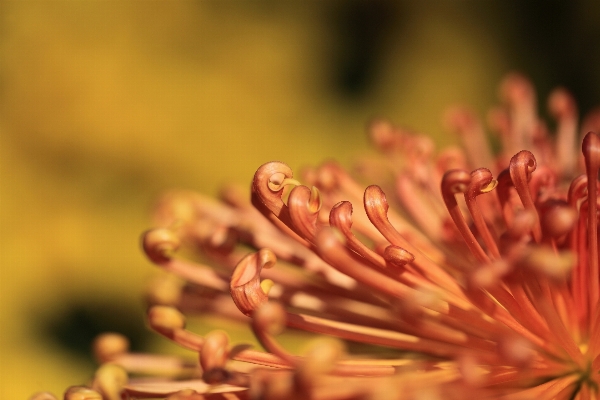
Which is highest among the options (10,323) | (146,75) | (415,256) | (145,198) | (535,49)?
(535,49)

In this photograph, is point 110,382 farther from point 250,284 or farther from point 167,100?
point 167,100

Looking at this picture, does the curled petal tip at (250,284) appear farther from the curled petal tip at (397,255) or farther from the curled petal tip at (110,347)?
the curled petal tip at (110,347)

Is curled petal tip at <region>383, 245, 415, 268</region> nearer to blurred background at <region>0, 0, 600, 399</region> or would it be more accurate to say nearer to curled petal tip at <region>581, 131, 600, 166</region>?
curled petal tip at <region>581, 131, 600, 166</region>

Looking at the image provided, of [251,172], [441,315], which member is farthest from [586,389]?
[251,172]

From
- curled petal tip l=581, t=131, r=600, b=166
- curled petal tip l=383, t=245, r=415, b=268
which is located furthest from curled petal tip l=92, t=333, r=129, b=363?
curled petal tip l=581, t=131, r=600, b=166

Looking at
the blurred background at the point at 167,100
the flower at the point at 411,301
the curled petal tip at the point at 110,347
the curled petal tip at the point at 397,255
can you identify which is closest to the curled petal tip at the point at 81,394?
the flower at the point at 411,301

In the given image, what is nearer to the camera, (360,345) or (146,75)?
(360,345)

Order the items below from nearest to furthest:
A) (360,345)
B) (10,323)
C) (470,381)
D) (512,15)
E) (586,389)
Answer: (470,381) < (586,389) < (360,345) < (10,323) < (512,15)

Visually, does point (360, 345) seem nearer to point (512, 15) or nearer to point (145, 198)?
point (145, 198)
